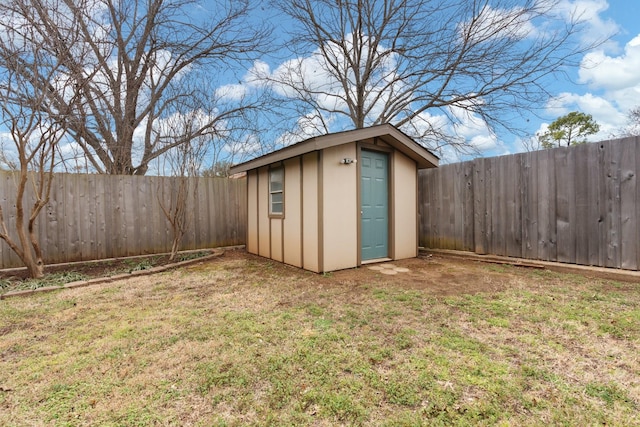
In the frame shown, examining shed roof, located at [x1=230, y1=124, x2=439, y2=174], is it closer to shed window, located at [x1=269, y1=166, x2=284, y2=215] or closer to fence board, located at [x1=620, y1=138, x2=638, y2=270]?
shed window, located at [x1=269, y1=166, x2=284, y2=215]

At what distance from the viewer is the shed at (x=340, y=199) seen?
4.97 meters

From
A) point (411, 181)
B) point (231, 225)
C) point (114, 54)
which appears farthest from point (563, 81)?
point (114, 54)

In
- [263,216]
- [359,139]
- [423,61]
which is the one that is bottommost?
[263,216]

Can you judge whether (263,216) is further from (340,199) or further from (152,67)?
(152,67)

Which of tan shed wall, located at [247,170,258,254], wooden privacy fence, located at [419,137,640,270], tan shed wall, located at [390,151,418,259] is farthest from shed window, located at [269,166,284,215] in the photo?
wooden privacy fence, located at [419,137,640,270]

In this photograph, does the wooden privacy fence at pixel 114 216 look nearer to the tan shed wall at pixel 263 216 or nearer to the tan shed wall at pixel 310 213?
the tan shed wall at pixel 263 216

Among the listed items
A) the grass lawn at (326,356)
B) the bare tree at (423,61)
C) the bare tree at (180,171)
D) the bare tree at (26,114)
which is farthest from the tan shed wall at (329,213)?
the bare tree at (423,61)

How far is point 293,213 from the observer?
5.60 meters

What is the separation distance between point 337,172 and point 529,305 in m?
3.31

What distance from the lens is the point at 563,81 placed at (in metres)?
8.19

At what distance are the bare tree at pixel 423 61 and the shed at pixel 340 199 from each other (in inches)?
191

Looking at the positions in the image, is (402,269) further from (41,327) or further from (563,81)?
(563,81)

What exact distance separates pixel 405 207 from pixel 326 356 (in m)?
4.54

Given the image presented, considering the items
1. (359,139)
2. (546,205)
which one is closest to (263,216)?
(359,139)
